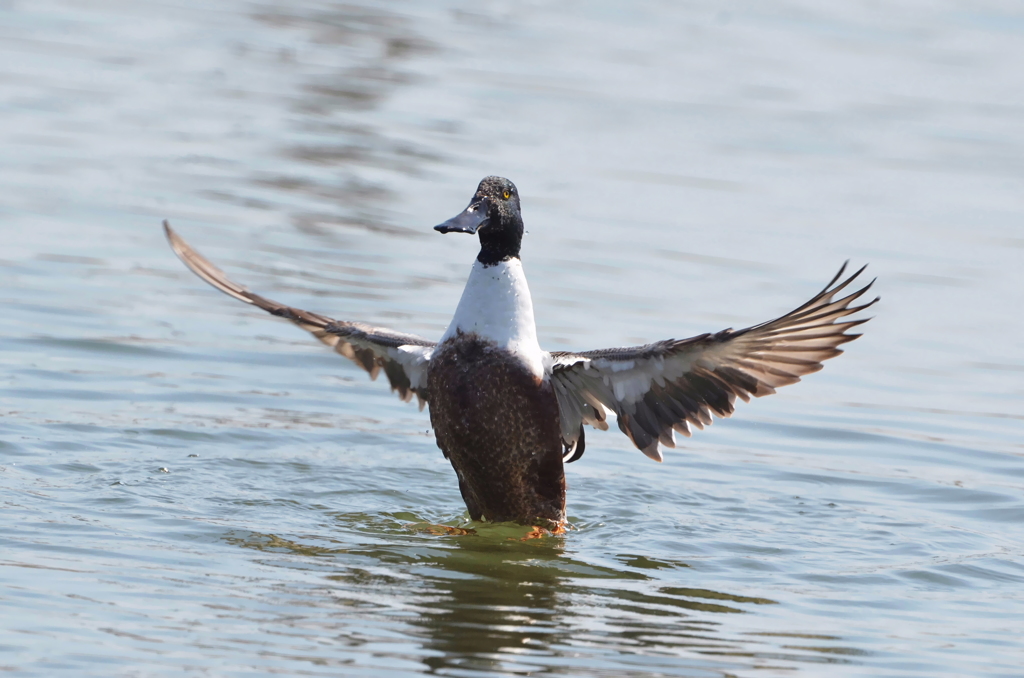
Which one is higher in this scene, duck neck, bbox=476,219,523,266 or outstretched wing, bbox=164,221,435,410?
duck neck, bbox=476,219,523,266

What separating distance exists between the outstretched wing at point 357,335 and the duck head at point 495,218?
850mm

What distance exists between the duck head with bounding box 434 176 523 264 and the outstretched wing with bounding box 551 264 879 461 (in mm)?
622

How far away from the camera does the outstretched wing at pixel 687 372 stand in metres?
7.18

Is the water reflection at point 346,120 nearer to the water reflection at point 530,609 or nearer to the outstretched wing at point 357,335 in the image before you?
the outstretched wing at point 357,335

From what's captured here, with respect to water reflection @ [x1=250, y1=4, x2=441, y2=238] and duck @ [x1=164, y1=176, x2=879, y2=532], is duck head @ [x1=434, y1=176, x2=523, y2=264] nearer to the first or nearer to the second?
duck @ [x1=164, y1=176, x2=879, y2=532]

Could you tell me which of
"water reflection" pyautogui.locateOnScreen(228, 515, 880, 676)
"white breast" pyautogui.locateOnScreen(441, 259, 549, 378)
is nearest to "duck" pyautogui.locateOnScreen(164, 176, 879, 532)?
"white breast" pyautogui.locateOnScreen(441, 259, 549, 378)

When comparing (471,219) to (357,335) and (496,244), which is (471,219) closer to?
(496,244)

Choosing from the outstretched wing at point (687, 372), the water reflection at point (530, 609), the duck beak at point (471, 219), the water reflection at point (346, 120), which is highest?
the water reflection at point (346, 120)

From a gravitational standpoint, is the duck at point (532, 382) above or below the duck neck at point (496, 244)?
below

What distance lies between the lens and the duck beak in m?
7.41

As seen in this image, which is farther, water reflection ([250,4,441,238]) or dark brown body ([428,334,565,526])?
water reflection ([250,4,441,238])

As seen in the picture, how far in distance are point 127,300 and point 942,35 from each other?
1293cm

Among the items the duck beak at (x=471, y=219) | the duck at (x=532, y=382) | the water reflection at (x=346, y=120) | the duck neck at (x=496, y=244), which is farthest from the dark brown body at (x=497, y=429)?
the water reflection at (x=346, y=120)

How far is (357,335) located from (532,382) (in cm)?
129
